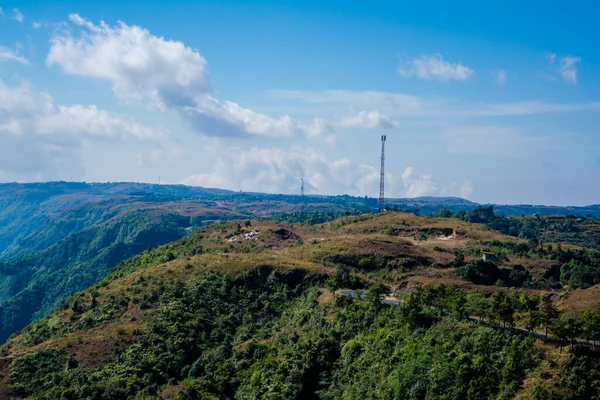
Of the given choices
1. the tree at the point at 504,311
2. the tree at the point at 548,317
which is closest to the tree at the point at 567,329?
the tree at the point at 548,317

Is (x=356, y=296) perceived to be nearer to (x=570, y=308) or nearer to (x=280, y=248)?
(x=570, y=308)

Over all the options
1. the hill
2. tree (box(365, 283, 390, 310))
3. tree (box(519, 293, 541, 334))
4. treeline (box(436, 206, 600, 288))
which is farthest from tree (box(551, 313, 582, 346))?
treeline (box(436, 206, 600, 288))

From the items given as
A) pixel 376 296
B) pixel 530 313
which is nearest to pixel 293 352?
pixel 376 296

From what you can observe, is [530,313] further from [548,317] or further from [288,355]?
[288,355]

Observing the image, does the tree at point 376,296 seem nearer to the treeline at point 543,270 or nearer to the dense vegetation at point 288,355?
the dense vegetation at point 288,355

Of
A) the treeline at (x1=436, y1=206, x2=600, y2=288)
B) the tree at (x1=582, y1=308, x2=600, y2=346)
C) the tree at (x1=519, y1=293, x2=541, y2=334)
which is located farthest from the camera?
the treeline at (x1=436, y1=206, x2=600, y2=288)

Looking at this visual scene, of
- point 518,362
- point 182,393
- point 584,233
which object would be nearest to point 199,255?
point 182,393

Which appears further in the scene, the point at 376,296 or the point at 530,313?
the point at 376,296

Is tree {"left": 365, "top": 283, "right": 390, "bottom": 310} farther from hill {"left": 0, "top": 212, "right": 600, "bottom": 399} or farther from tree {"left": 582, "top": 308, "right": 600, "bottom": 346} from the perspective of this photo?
tree {"left": 582, "top": 308, "right": 600, "bottom": 346}
